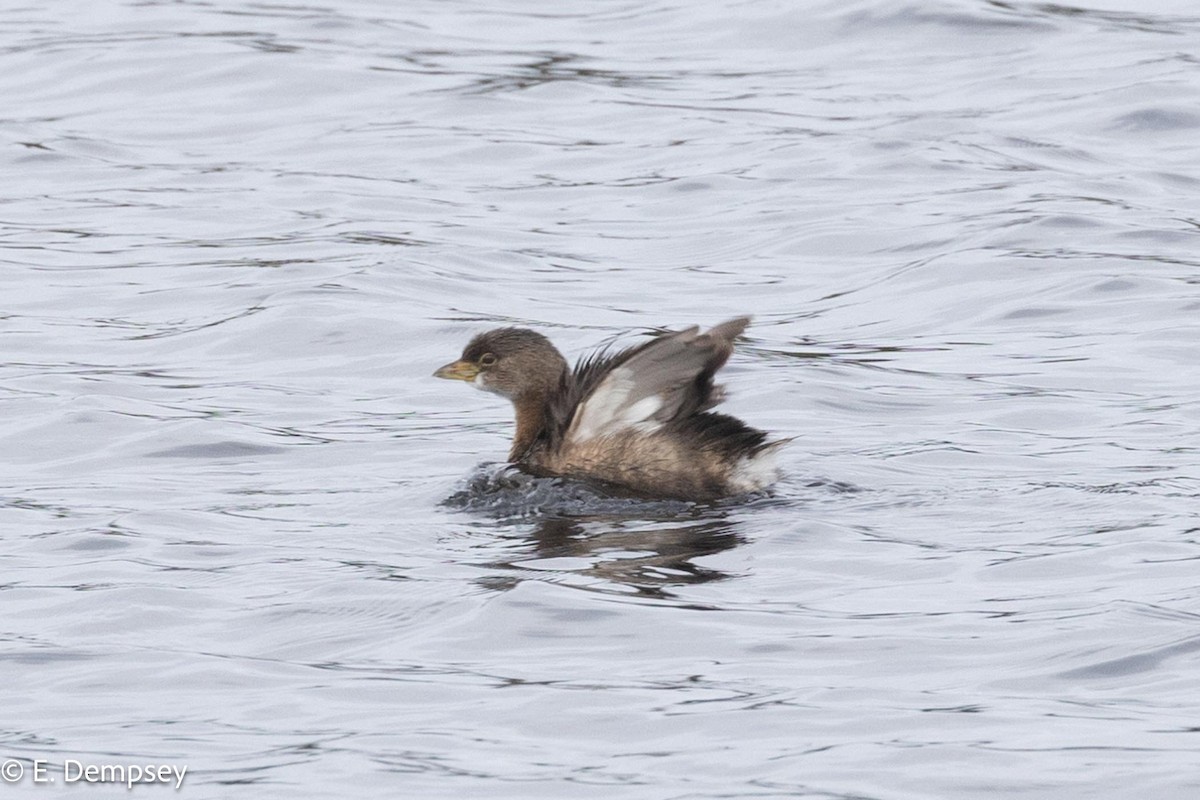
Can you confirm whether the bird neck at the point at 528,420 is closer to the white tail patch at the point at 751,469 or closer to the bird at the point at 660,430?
the bird at the point at 660,430

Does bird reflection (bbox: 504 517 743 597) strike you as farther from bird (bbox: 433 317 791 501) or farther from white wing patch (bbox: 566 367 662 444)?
white wing patch (bbox: 566 367 662 444)

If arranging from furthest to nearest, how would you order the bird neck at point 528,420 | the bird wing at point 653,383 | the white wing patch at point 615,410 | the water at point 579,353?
the bird neck at point 528,420, the white wing patch at point 615,410, the bird wing at point 653,383, the water at point 579,353

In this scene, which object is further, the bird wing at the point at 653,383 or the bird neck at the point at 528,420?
the bird neck at the point at 528,420

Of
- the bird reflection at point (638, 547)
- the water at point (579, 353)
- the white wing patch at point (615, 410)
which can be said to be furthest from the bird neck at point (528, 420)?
the bird reflection at point (638, 547)

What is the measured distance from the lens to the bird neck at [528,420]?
35.3 ft

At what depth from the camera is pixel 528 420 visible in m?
10.8

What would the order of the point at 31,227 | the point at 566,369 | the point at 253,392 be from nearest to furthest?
the point at 566,369
the point at 253,392
the point at 31,227

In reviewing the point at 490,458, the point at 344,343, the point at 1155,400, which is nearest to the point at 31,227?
the point at 344,343

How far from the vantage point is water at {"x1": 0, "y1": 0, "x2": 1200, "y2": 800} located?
706 cm

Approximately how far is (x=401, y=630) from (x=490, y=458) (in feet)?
10.3

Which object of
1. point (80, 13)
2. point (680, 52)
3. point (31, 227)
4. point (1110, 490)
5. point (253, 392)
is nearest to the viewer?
point (1110, 490)

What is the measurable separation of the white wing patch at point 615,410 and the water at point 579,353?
37cm

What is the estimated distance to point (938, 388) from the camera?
1209 cm

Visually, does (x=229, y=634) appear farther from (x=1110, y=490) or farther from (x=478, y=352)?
(x=1110, y=490)
